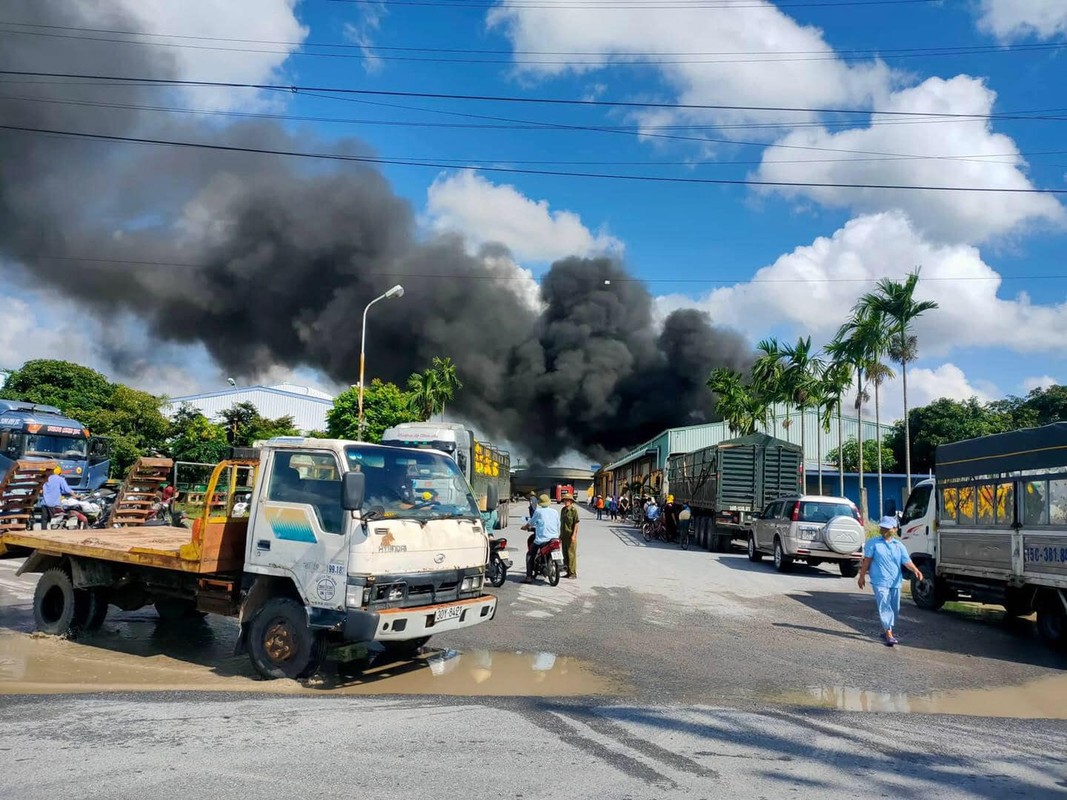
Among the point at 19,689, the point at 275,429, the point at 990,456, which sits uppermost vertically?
the point at 275,429

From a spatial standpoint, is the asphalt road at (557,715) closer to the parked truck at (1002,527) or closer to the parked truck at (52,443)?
the parked truck at (1002,527)

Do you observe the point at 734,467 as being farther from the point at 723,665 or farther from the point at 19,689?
the point at 19,689

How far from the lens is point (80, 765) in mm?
4285

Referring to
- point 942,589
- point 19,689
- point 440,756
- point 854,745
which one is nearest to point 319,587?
point 440,756

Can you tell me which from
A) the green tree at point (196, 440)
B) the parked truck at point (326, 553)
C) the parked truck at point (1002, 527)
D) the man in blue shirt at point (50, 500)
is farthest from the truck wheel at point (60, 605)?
the green tree at point (196, 440)

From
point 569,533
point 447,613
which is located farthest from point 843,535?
point 447,613

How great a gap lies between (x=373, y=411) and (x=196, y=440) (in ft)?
26.9

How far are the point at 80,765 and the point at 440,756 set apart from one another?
6.33 feet

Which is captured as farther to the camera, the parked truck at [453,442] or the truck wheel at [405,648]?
the parked truck at [453,442]

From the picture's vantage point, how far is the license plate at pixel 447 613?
6.21 meters

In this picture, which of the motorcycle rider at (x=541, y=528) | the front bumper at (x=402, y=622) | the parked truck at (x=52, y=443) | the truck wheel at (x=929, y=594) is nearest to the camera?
the front bumper at (x=402, y=622)

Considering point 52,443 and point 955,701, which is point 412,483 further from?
point 52,443

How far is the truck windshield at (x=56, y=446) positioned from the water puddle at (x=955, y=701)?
22.1 m

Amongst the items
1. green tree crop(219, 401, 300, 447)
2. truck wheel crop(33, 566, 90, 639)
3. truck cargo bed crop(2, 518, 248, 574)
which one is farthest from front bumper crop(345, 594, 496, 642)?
green tree crop(219, 401, 300, 447)
